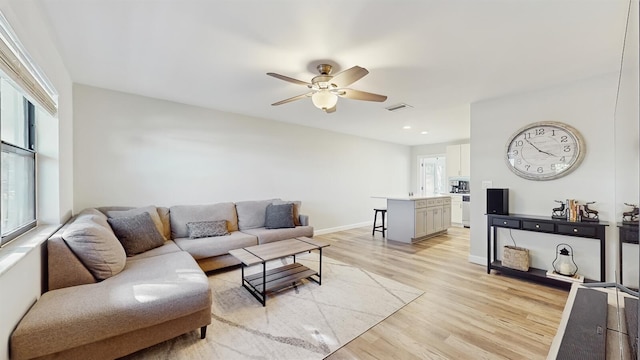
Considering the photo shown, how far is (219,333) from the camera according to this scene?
211 centimetres

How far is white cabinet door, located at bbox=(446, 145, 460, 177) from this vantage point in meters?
6.92

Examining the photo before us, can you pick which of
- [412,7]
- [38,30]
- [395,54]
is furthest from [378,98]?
[38,30]

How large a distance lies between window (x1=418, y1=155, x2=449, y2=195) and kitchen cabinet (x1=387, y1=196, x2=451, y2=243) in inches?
100

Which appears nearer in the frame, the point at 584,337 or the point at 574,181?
the point at 584,337

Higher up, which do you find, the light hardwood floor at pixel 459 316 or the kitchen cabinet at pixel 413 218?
the kitchen cabinet at pixel 413 218

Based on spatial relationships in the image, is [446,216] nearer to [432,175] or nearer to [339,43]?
[432,175]

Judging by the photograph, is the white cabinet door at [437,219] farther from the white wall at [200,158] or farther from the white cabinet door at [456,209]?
the white wall at [200,158]

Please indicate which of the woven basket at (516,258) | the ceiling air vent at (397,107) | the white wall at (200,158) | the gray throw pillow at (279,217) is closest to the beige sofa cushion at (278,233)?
the gray throw pillow at (279,217)

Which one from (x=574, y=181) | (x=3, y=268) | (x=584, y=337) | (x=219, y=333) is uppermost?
(x=574, y=181)

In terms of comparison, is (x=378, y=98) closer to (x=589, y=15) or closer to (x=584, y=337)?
(x=589, y=15)

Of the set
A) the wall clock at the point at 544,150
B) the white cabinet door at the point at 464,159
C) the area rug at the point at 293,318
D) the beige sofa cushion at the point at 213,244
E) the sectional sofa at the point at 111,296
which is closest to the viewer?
the sectional sofa at the point at 111,296

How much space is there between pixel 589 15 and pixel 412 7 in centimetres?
128

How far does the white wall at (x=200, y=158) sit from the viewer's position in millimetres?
3312

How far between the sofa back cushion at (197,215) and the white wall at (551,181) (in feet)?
12.2
